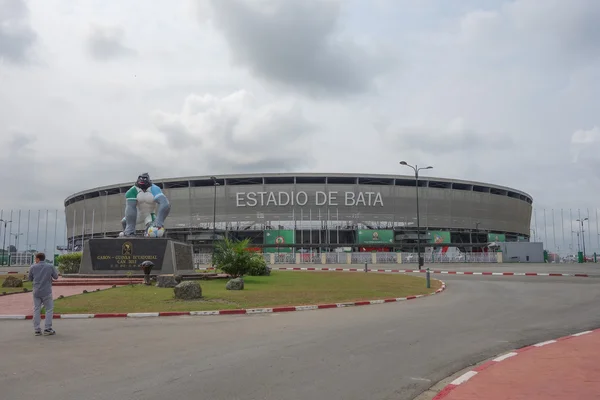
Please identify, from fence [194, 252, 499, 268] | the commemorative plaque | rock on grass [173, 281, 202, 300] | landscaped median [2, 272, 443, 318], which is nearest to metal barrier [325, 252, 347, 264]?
fence [194, 252, 499, 268]

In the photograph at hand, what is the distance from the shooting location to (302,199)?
84.6 metres

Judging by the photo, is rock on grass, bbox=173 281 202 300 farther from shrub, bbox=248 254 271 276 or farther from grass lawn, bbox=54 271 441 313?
shrub, bbox=248 254 271 276

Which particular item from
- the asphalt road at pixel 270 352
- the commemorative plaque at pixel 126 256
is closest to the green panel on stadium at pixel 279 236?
the commemorative plaque at pixel 126 256

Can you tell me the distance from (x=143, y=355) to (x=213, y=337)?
6.58 feet

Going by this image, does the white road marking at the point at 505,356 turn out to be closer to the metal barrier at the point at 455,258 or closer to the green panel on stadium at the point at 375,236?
the metal barrier at the point at 455,258

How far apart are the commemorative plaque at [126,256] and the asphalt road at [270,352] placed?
1493 centimetres

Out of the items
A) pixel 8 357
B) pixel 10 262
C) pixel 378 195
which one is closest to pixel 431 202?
pixel 378 195

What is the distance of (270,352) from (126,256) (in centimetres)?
2143

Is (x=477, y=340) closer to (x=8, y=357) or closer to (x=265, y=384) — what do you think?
(x=265, y=384)

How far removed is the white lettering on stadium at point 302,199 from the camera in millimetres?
84750

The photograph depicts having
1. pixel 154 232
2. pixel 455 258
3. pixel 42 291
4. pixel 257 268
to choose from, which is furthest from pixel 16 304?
pixel 455 258

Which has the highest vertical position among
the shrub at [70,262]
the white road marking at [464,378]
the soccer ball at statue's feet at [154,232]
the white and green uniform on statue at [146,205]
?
the white and green uniform on statue at [146,205]

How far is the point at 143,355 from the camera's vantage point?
25.8 ft

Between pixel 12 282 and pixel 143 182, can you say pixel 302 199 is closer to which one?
pixel 143 182
